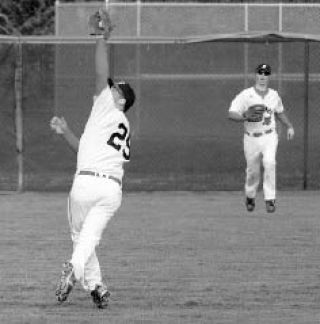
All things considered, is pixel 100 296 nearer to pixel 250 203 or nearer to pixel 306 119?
pixel 250 203

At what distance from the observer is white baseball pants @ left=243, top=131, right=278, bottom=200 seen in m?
17.6

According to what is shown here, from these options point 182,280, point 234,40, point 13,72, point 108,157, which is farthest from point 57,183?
point 108,157

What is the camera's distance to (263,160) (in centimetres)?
1772

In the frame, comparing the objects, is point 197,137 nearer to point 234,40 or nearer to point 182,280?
point 234,40

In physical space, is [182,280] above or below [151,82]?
below

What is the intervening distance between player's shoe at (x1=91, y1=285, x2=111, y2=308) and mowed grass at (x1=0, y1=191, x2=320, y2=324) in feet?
0.25

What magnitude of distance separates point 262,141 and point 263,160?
0.26 meters

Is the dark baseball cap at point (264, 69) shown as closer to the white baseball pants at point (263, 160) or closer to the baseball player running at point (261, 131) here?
the baseball player running at point (261, 131)

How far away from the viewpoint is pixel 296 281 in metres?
11.6

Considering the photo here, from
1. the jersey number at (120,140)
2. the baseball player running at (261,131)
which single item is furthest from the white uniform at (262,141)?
the jersey number at (120,140)

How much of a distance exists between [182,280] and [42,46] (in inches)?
429

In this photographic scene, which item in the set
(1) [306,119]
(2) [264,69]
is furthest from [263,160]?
(1) [306,119]

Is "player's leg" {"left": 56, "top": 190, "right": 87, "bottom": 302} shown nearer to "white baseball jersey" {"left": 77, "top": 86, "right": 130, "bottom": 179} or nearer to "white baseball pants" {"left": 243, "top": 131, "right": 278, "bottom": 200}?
"white baseball jersey" {"left": 77, "top": 86, "right": 130, "bottom": 179}

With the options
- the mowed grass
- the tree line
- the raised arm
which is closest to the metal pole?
the mowed grass
